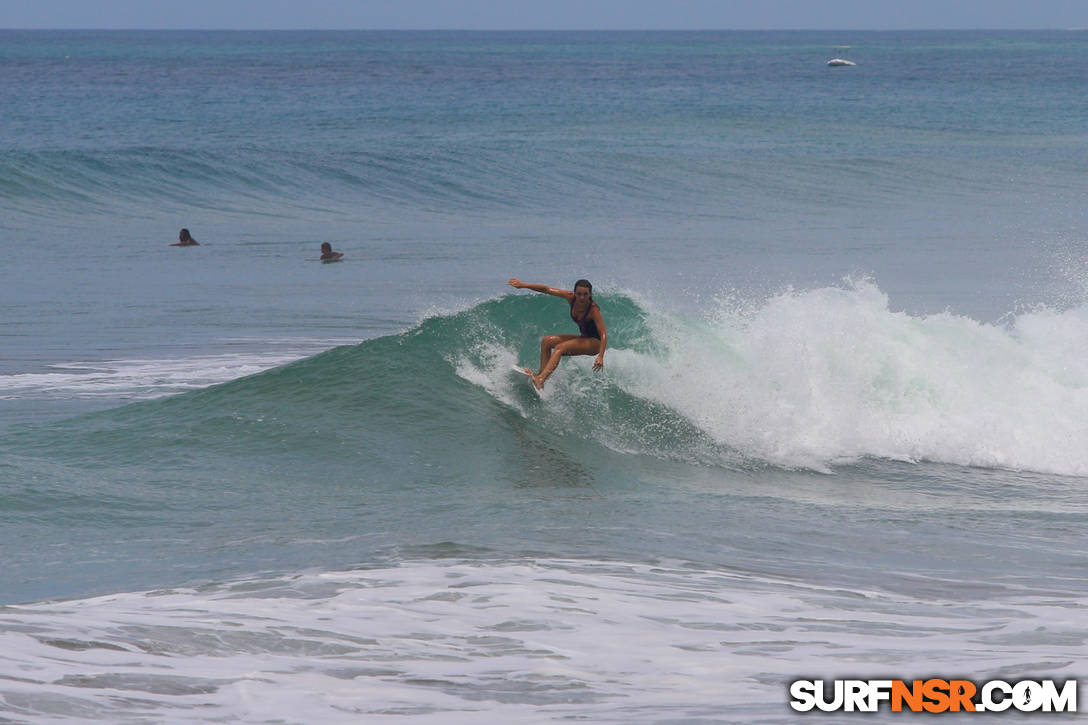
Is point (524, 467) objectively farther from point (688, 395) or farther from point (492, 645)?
point (492, 645)

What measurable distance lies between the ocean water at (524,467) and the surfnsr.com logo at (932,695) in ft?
0.40

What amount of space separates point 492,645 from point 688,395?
643cm

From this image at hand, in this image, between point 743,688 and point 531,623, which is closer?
point 743,688

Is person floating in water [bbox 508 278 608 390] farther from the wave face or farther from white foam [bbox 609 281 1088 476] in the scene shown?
white foam [bbox 609 281 1088 476]

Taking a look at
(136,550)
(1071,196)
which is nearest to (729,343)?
(136,550)

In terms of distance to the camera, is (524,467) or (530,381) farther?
(530,381)

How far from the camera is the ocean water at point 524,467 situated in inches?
240

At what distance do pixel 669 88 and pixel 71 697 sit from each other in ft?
250

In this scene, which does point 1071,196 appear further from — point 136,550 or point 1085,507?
point 136,550

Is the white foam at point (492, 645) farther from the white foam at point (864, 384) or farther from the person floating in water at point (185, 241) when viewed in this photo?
the person floating in water at point (185, 241)

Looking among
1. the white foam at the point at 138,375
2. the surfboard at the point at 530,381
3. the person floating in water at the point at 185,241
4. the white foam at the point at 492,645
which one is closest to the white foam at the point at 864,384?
the surfboard at the point at 530,381

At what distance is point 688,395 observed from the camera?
12.5 metres

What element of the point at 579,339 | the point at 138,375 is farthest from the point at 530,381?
the point at 138,375

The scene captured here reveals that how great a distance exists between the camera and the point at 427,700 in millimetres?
5676
